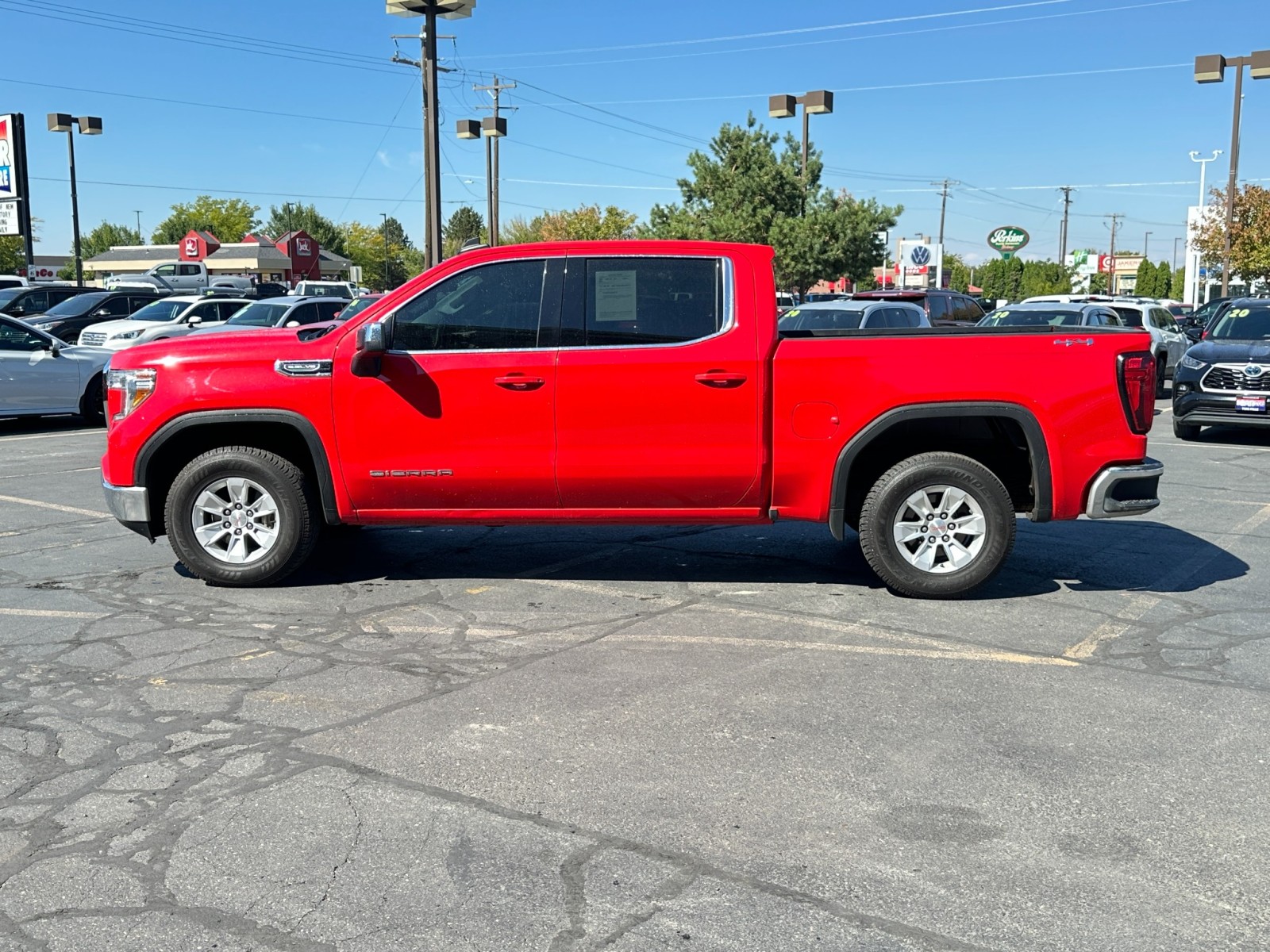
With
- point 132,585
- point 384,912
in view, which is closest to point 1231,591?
point 384,912

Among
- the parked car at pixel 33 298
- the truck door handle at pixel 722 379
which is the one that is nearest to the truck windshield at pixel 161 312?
the parked car at pixel 33 298

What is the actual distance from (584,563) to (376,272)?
127m

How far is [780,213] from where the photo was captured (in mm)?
46719

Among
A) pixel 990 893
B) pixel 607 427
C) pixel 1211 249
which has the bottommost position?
pixel 990 893

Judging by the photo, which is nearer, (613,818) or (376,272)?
(613,818)

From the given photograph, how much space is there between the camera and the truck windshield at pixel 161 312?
25.5 meters

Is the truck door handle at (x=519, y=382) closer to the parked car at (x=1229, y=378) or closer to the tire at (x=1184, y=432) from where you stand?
the parked car at (x=1229, y=378)

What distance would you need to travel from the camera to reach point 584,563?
8016 mm

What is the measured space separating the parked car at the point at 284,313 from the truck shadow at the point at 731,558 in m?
15.1

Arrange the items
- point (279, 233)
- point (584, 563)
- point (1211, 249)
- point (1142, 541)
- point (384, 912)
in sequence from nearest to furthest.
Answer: point (384, 912), point (584, 563), point (1142, 541), point (1211, 249), point (279, 233)

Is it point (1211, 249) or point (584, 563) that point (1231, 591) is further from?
point (1211, 249)

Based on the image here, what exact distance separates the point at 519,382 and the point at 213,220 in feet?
394

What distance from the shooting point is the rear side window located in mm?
6859

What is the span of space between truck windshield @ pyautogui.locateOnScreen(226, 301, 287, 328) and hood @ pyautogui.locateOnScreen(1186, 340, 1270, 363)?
1597 centimetres
